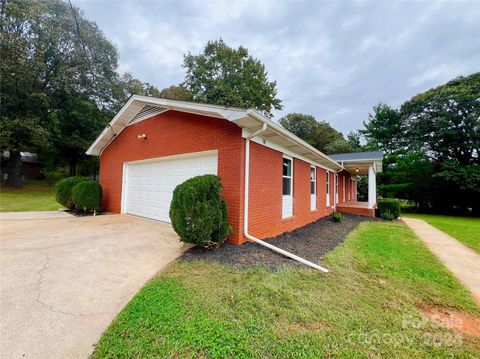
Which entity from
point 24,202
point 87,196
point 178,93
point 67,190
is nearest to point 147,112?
point 87,196

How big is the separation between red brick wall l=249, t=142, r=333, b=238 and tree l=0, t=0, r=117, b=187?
1615 cm

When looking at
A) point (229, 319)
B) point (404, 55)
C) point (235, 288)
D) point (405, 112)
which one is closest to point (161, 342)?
point (229, 319)

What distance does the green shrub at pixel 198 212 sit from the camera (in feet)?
12.9

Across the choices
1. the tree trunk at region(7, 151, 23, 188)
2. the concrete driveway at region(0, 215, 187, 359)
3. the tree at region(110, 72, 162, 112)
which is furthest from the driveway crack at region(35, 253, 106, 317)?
the tree trunk at region(7, 151, 23, 188)

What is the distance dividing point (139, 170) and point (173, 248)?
4.99 metres

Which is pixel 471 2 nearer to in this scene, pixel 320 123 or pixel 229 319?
pixel 229 319

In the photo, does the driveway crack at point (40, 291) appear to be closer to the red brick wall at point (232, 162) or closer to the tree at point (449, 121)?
the red brick wall at point (232, 162)

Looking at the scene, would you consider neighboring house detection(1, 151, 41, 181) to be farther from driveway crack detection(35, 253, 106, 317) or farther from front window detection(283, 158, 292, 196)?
front window detection(283, 158, 292, 196)

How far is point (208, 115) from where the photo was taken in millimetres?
5340

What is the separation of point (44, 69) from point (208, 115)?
18.2 metres

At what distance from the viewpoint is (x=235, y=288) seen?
9.85 feet

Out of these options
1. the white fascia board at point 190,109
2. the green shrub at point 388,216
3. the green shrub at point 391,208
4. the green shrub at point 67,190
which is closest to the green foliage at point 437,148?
the green shrub at point 391,208

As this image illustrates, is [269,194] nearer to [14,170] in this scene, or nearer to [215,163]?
[215,163]

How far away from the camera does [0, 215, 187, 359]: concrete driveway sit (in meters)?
2.10
